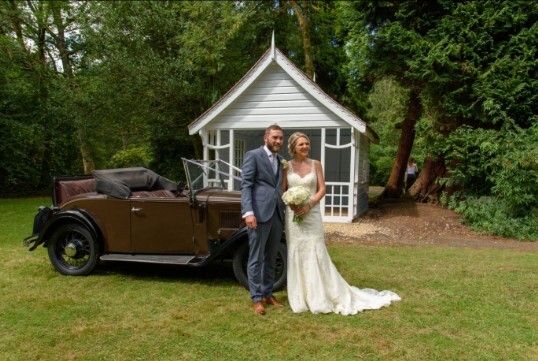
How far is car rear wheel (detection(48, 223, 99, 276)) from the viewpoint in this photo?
224 inches

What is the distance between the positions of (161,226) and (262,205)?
5.80ft

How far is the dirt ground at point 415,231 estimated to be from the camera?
8.72 meters

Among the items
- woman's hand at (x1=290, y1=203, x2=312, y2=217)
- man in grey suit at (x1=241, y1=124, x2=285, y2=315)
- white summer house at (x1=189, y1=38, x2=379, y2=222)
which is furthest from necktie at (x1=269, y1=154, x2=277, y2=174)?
white summer house at (x1=189, y1=38, x2=379, y2=222)

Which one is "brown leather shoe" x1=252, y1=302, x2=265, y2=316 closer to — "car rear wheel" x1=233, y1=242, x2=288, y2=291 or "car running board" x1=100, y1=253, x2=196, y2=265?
"car rear wheel" x1=233, y1=242, x2=288, y2=291

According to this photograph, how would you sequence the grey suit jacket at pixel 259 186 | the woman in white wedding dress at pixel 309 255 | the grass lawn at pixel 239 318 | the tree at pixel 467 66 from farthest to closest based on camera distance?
the tree at pixel 467 66 < the woman in white wedding dress at pixel 309 255 < the grey suit jacket at pixel 259 186 < the grass lawn at pixel 239 318

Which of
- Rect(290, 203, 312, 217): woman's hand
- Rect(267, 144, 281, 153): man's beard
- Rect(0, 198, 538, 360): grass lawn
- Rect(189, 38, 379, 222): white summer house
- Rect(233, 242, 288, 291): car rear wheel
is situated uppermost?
Rect(189, 38, 379, 222): white summer house

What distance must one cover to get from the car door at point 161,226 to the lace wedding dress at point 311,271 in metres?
1.52

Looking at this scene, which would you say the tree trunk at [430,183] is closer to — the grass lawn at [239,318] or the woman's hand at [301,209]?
the grass lawn at [239,318]

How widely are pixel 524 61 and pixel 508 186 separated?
3.16m

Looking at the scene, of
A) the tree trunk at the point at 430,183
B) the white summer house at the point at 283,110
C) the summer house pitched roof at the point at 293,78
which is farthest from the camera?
the tree trunk at the point at 430,183

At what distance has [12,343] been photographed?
12.1ft

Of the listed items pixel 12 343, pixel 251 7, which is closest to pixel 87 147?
pixel 251 7

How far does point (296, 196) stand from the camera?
4273 millimetres

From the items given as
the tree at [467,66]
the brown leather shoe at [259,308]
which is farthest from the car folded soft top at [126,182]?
the tree at [467,66]
